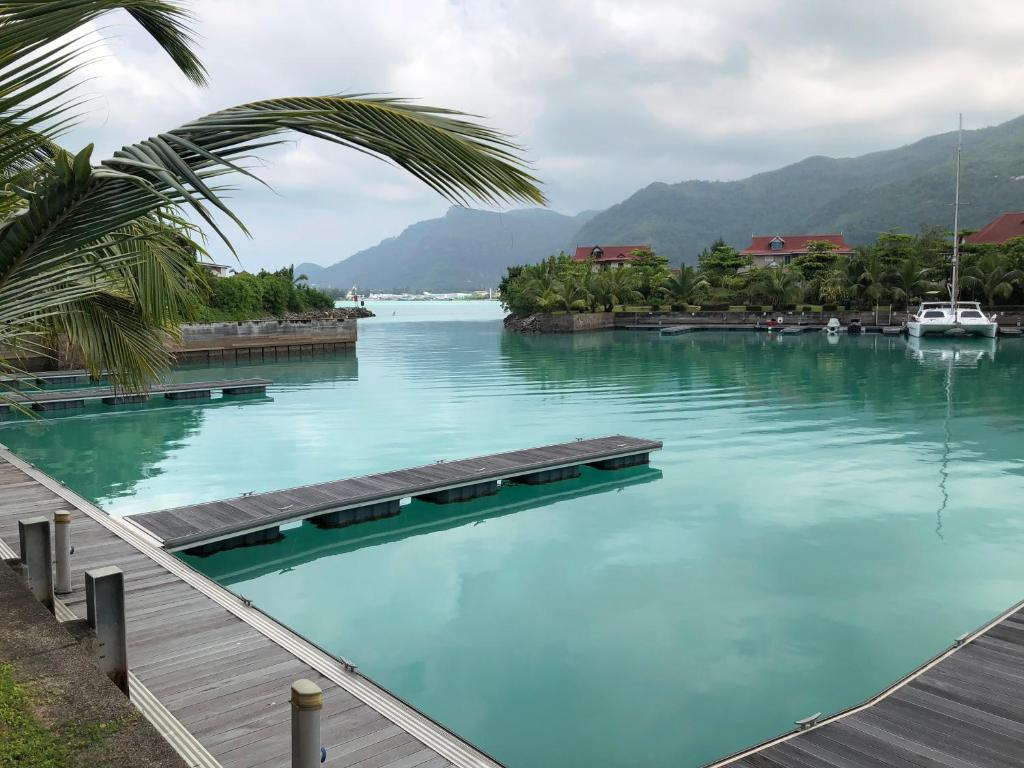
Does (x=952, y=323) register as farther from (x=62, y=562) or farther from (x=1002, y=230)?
(x=62, y=562)

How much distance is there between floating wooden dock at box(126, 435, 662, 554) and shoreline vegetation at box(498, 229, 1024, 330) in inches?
1841

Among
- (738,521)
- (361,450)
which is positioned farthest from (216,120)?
(361,450)

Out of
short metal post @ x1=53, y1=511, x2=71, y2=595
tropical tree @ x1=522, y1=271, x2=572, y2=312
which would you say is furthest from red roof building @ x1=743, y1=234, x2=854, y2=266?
short metal post @ x1=53, y1=511, x2=71, y2=595

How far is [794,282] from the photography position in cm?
6206

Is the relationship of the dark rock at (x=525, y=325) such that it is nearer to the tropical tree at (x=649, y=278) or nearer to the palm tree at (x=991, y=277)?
the tropical tree at (x=649, y=278)

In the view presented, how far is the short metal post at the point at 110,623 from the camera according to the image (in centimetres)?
457

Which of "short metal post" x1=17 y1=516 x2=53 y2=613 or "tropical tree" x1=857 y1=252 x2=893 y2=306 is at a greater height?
"tropical tree" x1=857 y1=252 x2=893 y2=306

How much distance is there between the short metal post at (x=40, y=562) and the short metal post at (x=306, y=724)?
341 centimetres

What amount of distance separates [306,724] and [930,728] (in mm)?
4083

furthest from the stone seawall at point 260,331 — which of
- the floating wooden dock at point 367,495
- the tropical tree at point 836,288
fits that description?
the tropical tree at point 836,288

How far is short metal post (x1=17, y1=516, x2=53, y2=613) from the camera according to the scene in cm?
577

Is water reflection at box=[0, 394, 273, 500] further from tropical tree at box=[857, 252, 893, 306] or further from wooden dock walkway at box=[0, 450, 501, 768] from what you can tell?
tropical tree at box=[857, 252, 893, 306]

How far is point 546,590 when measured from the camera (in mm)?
9516

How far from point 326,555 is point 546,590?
10.3 ft
